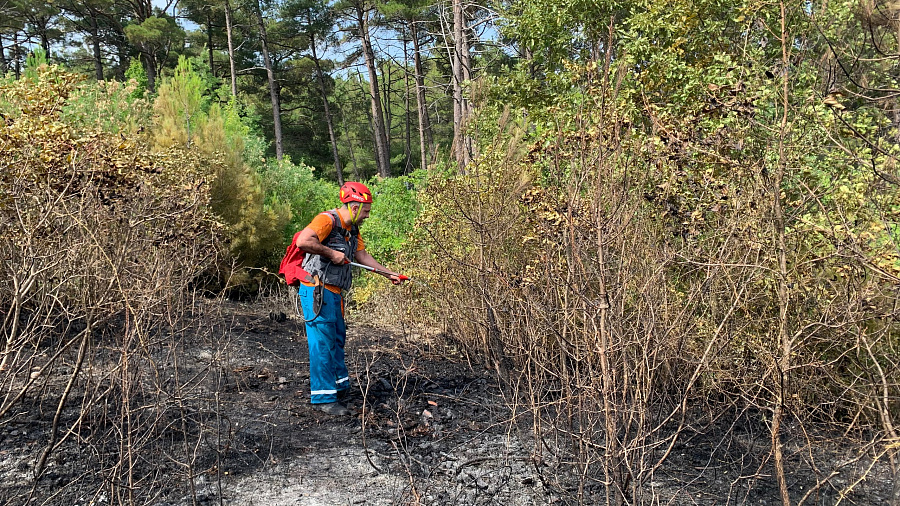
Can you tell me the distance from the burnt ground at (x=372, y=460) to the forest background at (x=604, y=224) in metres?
0.15

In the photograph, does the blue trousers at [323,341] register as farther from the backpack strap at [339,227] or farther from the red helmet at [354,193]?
the red helmet at [354,193]

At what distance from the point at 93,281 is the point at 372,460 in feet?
7.12

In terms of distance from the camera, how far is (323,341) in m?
4.38

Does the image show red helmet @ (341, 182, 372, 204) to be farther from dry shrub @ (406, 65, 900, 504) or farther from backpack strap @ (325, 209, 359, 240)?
dry shrub @ (406, 65, 900, 504)

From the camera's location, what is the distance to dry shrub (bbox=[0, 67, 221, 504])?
3145 mm

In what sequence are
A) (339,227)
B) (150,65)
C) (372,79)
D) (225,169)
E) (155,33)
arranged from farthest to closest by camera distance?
(150,65), (372,79), (155,33), (225,169), (339,227)

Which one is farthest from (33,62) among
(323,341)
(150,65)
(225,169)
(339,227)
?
(150,65)

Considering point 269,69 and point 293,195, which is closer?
point 293,195

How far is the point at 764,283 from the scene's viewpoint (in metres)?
4.09

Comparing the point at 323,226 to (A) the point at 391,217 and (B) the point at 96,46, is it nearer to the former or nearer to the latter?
(A) the point at 391,217

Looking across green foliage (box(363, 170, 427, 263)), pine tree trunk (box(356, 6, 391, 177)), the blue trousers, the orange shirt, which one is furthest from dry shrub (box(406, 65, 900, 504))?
pine tree trunk (box(356, 6, 391, 177))

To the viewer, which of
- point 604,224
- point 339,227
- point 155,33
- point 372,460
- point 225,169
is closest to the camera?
point 604,224

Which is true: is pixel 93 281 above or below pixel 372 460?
above

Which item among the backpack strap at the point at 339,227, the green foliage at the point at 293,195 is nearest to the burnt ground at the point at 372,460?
the backpack strap at the point at 339,227
